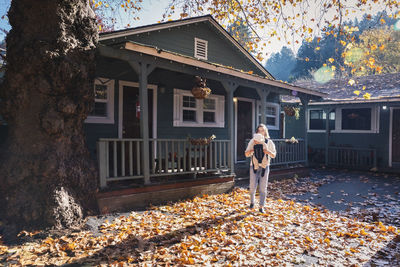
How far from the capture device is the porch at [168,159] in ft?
20.2

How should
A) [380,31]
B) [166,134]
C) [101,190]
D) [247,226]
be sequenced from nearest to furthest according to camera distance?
1. [247,226]
2. [101,190]
3. [166,134]
4. [380,31]

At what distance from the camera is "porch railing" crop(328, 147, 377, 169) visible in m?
13.6

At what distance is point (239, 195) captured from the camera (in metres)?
7.92

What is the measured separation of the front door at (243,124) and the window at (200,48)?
2.82 m

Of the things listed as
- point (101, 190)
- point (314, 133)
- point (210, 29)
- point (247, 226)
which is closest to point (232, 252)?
point (247, 226)

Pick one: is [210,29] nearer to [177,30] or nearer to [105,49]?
[177,30]

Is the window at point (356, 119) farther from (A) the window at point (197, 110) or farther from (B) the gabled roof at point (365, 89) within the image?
(A) the window at point (197, 110)

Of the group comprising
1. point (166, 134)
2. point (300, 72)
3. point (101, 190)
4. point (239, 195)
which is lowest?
point (239, 195)

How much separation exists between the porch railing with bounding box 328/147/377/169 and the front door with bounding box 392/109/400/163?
98cm

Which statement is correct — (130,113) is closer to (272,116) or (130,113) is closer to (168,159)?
(168,159)

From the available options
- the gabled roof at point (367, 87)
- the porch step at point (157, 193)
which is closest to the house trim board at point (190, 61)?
the porch step at point (157, 193)

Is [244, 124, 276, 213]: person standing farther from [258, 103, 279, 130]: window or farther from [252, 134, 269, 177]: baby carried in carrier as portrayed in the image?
[258, 103, 279, 130]: window

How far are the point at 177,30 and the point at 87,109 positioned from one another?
6116mm

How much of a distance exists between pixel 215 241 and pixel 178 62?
15.3ft
